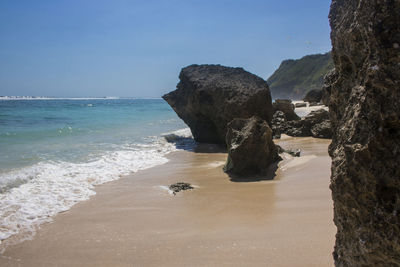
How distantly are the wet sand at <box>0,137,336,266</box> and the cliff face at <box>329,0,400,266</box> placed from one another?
37.8 inches

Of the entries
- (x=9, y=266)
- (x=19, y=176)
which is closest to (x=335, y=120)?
(x=9, y=266)

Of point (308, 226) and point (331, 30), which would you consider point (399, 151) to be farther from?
point (308, 226)

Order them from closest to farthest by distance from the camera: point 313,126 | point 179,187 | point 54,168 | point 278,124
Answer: point 179,187 → point 54,168 → point 313,126 → point 278,124

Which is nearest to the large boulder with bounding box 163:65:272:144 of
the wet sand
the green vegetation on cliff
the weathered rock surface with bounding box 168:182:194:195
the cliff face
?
the wet sand

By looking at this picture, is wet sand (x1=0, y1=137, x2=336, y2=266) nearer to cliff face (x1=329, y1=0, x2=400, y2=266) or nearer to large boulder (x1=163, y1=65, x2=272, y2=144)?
cliff face (x1=329, y1=0, x2=400, y2=266)

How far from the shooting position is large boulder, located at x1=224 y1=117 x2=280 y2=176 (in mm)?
5703

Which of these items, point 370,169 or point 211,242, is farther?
point 211,242

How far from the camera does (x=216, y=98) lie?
9.41m

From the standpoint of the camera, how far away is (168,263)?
265 centimetres

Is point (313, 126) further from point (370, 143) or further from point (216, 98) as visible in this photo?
point (370, 143)

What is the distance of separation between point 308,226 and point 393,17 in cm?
212

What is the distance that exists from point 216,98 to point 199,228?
6.42m

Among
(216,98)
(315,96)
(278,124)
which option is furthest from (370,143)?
(315,96)

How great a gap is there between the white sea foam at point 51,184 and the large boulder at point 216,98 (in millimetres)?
2072
